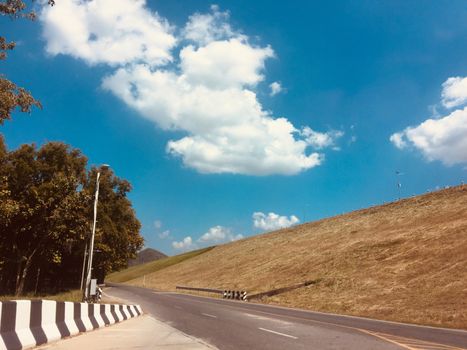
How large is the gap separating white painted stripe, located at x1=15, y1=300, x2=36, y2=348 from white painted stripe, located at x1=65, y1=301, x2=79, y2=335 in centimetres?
226

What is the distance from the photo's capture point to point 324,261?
5384 cm

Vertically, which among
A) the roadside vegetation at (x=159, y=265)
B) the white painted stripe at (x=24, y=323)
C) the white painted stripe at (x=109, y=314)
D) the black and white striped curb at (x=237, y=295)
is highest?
the roadside vegetation at (x=159, y=265)

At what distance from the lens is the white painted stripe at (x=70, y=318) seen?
404 inches

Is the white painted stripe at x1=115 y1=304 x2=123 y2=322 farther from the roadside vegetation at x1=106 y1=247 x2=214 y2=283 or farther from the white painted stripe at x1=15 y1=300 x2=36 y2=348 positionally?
the roadside vegetation at x1=106 y1=247 x2=214 y2=283

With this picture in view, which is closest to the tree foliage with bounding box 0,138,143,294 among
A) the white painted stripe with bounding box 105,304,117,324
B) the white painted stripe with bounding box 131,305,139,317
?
the white painted stripe with bounding box 131,305,139,317

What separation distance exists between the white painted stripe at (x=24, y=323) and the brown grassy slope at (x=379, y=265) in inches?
783

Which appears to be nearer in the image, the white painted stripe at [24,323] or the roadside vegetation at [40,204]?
the white painted stripe at [24,323]

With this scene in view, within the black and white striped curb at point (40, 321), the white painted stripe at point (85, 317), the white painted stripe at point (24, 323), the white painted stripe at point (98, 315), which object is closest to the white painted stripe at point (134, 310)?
the white painted stripe at point (98, 315)

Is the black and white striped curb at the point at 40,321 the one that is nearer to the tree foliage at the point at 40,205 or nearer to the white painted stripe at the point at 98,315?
the white painted stripe at the point at 98,315

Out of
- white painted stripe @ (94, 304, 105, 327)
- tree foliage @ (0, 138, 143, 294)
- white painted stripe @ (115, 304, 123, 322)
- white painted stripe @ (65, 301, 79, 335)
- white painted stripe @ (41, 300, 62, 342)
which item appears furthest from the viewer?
tree foliage @ (0, 138, 143, 294)

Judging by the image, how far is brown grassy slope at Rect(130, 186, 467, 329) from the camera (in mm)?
30281

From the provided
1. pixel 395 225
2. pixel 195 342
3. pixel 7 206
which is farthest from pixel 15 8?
pixel 395 225

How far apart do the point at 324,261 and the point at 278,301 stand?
13.2m

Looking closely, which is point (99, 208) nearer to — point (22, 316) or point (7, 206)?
point (7, 206)
